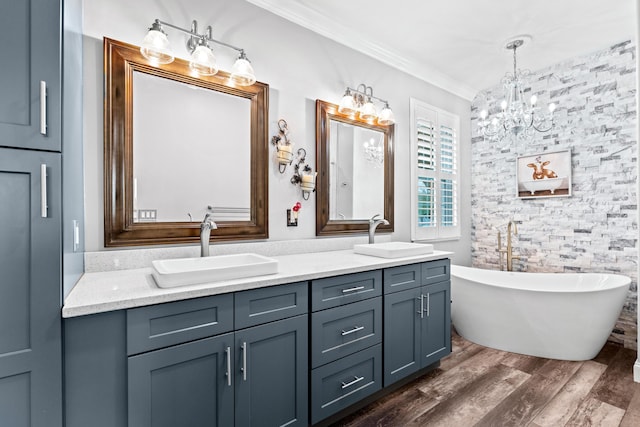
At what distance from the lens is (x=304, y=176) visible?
241cm

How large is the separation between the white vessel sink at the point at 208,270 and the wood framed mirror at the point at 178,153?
8.5 inches

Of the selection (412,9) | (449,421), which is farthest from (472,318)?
(412,9)

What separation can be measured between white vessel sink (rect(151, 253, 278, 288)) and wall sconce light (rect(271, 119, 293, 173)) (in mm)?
735

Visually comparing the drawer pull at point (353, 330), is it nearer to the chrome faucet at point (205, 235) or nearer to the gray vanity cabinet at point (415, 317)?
the gray vanity cabinet at point (415, 317)

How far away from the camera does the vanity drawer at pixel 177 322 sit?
4.00 ft

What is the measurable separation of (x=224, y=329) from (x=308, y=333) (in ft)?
1.58

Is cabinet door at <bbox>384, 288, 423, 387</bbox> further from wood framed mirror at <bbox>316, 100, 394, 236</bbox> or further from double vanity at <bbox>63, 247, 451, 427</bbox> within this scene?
wood framed mirror at <bbox>316, 100, 394, 236</bbox>

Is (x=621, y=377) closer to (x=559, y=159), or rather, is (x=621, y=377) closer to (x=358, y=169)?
(x=559, y=159)

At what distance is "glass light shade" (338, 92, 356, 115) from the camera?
2.63 meters

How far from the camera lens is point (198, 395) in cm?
134

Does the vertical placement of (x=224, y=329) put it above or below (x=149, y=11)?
below

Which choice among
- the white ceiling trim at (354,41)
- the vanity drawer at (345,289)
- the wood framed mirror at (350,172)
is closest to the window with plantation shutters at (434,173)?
the white ceiling trim at (354,41)

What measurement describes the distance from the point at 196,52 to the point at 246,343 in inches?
64.3

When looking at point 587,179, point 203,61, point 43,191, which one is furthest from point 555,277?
point 43,191
